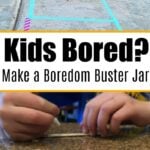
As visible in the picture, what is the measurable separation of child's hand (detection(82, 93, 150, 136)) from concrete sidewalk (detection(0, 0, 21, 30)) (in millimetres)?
2151

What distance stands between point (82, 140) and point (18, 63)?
0.63 ft

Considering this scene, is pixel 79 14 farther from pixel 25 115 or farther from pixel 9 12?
pixel 25 115

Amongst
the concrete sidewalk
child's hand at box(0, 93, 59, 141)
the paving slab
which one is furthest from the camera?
the paving slab

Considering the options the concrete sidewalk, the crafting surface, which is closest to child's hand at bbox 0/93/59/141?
the crafting surface

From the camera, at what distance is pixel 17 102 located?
512mm

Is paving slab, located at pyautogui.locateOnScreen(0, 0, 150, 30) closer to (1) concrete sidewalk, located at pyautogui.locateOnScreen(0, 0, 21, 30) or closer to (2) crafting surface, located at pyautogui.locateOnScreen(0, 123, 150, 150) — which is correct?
(1) concrete sidewalk, located at pyautogui.locateOnScreen(0, 0, 21, 30)

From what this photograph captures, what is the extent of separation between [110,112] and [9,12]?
2930mm

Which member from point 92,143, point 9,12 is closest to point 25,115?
point 92,143

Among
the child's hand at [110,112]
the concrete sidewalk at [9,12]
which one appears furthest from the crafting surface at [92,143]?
the concrete sidewalk at [9,12]

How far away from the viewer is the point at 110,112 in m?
0.52

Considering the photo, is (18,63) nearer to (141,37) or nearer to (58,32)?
(58,32)

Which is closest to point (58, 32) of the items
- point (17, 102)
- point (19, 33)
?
point (19, 33)

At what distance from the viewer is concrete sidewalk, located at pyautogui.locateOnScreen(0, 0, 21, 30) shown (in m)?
2.77

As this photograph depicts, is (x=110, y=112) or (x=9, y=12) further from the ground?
(x=110, y=112)
